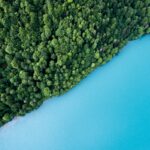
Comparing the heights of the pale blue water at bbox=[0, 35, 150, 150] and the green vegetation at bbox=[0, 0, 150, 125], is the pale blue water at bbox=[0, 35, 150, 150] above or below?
below

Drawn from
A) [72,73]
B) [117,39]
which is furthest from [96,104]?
[117,39]

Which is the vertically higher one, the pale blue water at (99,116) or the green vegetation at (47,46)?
the green vegetation at (47,46)

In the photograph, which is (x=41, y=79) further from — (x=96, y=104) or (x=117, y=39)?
(x=117, y=39)

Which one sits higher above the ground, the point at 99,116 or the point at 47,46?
the point at 47,46
